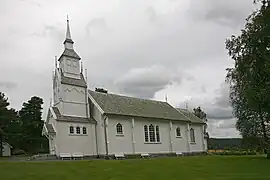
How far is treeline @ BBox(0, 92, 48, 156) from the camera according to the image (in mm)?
54938

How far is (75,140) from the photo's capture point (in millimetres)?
40219

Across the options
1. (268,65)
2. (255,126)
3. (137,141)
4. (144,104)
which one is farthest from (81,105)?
(268,65)

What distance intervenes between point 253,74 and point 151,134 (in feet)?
72.7

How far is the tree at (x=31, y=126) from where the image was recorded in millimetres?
60609

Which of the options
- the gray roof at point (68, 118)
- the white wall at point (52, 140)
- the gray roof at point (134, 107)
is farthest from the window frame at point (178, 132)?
the white wall at point (52, 140)

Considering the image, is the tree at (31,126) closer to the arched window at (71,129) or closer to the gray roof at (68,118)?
the gray roof at (68,118)

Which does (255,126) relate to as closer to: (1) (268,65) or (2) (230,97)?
(2) (230,97)

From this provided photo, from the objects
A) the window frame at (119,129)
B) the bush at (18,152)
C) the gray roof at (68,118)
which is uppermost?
the gray roof at (68,118)

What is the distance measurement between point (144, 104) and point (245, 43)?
2544 centimetres

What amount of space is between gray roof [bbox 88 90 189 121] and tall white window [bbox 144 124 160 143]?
158 cm

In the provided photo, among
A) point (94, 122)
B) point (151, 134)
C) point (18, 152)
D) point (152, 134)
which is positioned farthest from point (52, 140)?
point (18, 152)

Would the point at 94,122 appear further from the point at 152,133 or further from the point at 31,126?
the point at 31,126

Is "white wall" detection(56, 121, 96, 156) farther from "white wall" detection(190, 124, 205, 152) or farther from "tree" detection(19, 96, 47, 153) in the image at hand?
"tree" detection(19, 96, 47, 153)

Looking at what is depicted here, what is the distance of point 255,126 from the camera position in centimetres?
3017
